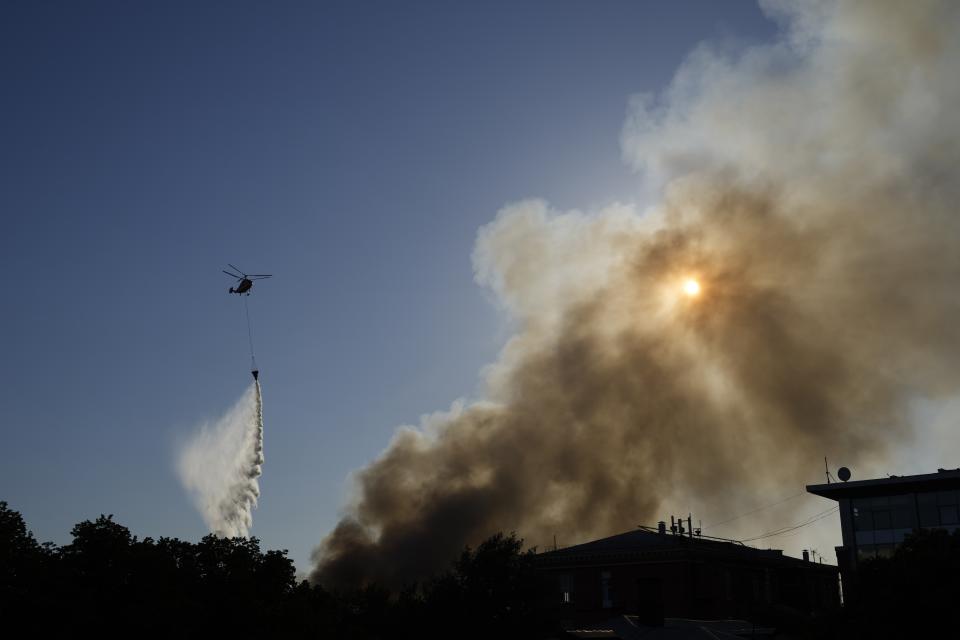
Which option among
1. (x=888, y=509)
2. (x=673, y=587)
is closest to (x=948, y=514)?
(x=888, y=509)

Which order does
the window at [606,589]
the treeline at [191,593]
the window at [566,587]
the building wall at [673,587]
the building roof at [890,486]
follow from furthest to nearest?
the window at [566,587], the window at [606,589], the building wall at [673,587], the building roof at [890,486], the treeline at [191,593]

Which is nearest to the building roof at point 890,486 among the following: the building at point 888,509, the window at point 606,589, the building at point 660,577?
the building at point 888,509

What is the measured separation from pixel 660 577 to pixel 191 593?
3220 cm

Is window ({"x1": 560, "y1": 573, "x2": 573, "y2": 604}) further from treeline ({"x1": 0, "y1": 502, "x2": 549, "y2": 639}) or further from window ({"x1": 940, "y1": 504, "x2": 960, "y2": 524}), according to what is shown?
window ({"x1": 940, "y1": 504, "x2": 960, "y2": 524})

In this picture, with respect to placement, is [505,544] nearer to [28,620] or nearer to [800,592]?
[28,620]

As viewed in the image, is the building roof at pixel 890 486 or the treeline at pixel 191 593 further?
the building roof at pixel 890 486

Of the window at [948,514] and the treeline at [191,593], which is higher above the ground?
the window at [948,514]

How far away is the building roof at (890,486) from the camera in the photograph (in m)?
51.6

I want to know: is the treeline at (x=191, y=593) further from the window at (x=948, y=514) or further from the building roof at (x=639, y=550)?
the window at (x=948, y=514)

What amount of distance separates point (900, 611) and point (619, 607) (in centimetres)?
3600

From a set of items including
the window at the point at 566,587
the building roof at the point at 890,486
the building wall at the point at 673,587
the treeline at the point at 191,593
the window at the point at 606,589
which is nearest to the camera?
the treeline at the point at 191,593

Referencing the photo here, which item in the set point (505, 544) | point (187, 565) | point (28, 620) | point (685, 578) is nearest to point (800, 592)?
point (685, 578)

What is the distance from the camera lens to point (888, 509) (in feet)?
176

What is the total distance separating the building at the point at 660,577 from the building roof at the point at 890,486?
833cm
